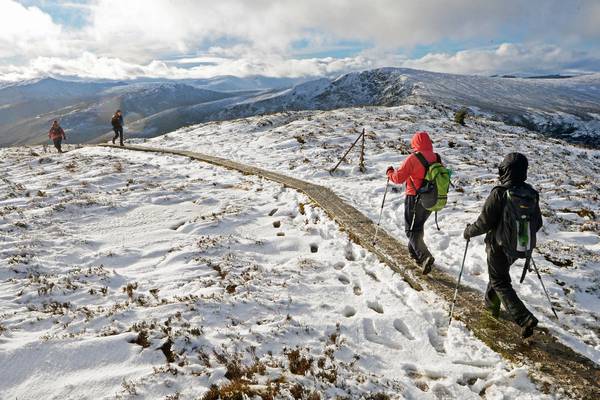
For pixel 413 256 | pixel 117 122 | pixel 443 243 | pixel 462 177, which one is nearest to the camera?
pixel 413 256

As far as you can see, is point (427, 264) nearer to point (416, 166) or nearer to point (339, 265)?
point (339, 265)

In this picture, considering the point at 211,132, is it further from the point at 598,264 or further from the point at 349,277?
the point at 598,264

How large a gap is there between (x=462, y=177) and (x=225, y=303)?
14.9 metres

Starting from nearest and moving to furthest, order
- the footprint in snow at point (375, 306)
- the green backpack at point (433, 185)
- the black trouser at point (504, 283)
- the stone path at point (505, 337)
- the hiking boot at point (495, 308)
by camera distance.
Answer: the stone path at point (505, 337)
the black trouser at point (504, 283)
the hiking boot at point (495, 308)
the footprint in snow at point (375, 306)
the green backpack at point (433, 185)

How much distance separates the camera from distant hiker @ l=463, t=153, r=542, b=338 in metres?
6.07

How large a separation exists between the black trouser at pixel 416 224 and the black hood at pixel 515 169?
2749mm

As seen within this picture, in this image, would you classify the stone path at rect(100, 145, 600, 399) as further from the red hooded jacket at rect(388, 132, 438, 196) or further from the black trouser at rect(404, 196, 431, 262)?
the red hooded jacket at rect(388, 132, 438, 196)

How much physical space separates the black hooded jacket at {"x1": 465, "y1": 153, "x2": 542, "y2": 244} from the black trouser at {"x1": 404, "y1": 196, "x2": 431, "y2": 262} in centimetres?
206

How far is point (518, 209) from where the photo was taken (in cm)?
606

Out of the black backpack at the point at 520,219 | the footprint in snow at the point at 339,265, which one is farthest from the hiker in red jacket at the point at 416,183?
the black backpack at the point at 520,219

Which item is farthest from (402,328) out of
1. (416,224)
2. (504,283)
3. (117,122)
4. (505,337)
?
(117,122)

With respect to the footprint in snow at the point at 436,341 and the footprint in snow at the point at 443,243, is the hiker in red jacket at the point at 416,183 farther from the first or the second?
the footprint in snow at the point at 436,341

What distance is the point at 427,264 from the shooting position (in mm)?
8961

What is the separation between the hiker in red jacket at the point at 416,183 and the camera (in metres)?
8.66
